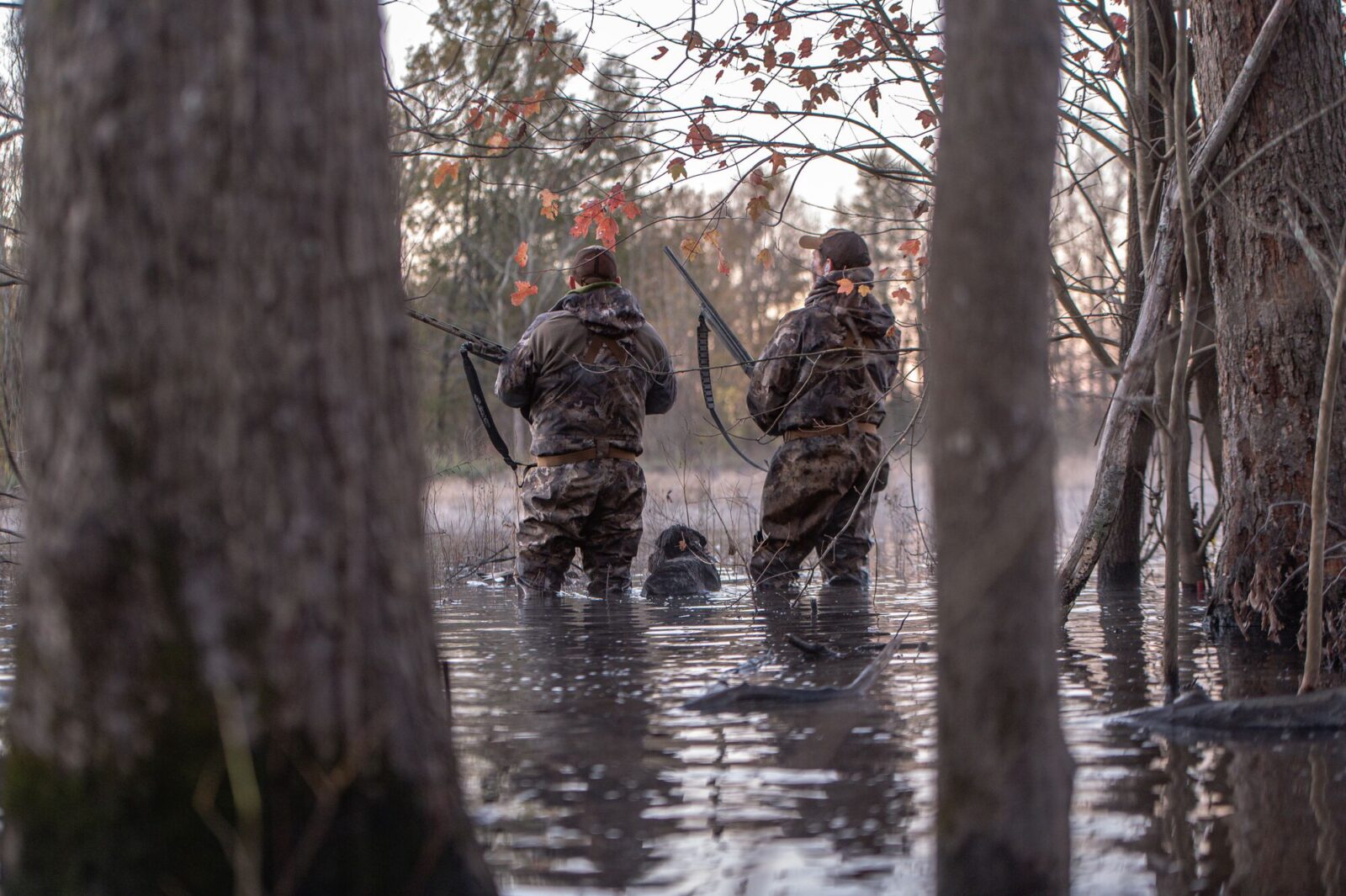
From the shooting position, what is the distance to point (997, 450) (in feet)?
8.26

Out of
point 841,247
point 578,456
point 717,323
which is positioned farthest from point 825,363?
point 578,456

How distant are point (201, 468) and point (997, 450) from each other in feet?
4.62

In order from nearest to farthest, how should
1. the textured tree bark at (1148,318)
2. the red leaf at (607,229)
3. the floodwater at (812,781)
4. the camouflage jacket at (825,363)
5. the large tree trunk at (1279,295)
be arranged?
the floodwater at (812,781) → the textured tree bark at (1148,318) → the large tree trunk at (1279,295) → the red leaf at (607,229) → the camouflage jacket at (825,363)

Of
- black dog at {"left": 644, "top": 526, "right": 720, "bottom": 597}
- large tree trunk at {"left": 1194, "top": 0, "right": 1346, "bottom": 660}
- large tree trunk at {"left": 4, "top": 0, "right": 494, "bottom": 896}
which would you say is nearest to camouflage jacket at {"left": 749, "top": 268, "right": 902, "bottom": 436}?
black dog at {"left": 644, "top": 526, "right": 720, "bottom": 597}

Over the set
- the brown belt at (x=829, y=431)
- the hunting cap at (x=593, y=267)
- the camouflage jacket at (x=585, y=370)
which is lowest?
the brown belt at (x=829, y=431)

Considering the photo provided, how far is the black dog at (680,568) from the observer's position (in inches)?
362

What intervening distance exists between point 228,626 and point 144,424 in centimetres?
37

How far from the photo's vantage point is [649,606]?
859cm

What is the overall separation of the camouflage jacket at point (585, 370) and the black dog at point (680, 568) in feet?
2.27

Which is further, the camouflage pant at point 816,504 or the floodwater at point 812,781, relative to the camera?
the camouflage pant at point 816,504

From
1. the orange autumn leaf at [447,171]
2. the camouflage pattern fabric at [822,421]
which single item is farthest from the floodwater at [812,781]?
the camouflage pattern fabric at [822,421]

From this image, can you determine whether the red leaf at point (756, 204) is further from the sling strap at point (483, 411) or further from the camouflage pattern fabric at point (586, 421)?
the sling strap at point (483, 411)

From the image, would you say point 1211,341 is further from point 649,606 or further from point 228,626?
point 228,626

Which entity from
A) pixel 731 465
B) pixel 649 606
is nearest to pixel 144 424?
pixel 649 606
